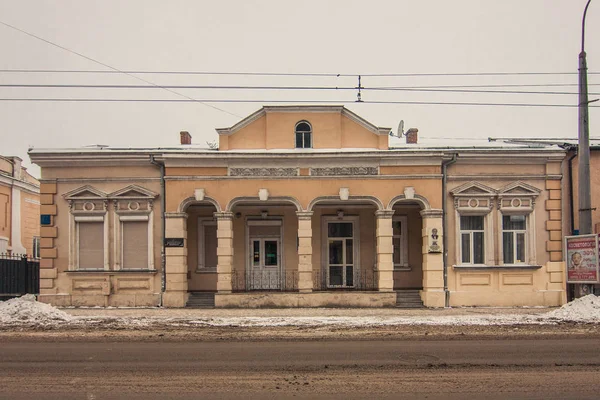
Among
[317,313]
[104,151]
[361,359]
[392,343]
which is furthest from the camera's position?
[104,151]

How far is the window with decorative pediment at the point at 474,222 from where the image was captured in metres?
21.0

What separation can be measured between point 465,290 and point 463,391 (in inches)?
513

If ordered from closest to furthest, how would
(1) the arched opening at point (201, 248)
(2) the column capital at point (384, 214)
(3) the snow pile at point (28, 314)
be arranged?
(3) the snow pile at point (28, 314), (2) the column capital at point (384, 214), (1) the arched opening at point (201, 248)

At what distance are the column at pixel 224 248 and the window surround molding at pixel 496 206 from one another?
797 cm

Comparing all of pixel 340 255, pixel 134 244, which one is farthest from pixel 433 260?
pixel 134 244

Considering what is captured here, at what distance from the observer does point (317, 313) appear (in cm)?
1898

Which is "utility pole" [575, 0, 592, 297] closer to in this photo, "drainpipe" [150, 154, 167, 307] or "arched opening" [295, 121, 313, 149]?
"arched opening" [295, 121, 313, 149]

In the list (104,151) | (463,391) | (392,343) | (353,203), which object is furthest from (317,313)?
(463,391)

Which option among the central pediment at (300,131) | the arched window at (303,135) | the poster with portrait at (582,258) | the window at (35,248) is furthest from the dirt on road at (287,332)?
the window at (35,248)

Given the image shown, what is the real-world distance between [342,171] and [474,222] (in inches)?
203

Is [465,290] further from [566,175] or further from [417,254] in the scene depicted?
[566,175]

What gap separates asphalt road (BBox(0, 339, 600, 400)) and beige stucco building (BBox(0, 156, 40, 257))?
19160 millimetres

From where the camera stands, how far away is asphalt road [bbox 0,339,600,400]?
830cm

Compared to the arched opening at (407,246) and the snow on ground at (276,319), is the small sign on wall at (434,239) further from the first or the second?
the snow on ground at (276,319)
